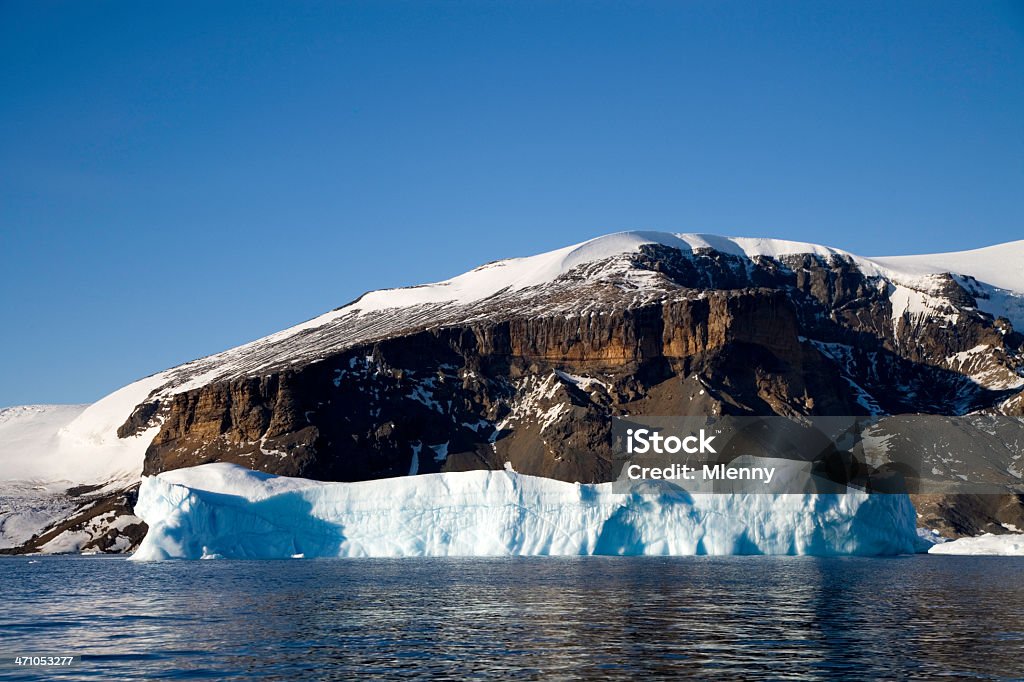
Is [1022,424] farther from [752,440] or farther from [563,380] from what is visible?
[563,380]

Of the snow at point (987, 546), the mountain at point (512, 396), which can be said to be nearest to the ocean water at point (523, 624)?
the snow at point (987, 546)

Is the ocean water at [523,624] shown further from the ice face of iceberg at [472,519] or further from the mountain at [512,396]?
the mountain at [512,396]

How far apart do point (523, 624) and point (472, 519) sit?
41594mm

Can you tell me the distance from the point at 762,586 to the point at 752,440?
93.0 meters

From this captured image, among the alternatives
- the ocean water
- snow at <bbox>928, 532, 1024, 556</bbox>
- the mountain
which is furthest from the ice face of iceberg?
the mountain

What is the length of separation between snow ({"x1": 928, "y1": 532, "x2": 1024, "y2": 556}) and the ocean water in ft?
141

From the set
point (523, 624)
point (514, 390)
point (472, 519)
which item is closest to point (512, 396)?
point (514, 390)

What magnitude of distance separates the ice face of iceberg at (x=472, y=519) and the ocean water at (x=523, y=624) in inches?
425

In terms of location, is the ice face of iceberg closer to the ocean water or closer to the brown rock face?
the ocean water

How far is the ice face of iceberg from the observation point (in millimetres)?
83125

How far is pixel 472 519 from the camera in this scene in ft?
274

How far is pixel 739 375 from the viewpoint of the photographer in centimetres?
16762

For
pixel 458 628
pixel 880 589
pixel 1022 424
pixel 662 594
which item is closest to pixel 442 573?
pixel 662 594

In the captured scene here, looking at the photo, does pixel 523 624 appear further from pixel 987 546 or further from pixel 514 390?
pixel 514 390
